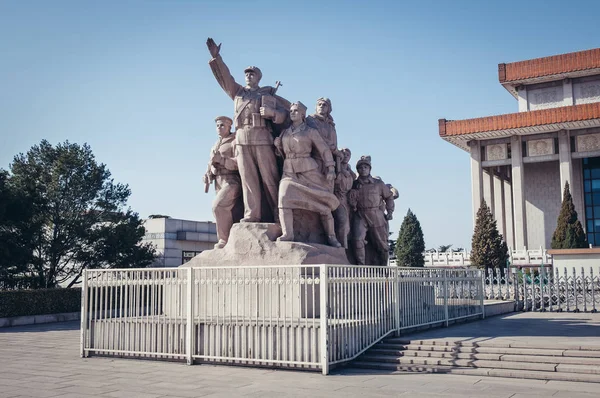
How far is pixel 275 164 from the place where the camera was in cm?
1016

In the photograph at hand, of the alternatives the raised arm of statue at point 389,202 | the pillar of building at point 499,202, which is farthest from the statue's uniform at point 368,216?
the pillar of building at point 499,202

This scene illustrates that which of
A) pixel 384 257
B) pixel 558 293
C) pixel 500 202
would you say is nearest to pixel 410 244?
pixel 500 202

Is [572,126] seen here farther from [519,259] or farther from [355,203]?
[355,203]

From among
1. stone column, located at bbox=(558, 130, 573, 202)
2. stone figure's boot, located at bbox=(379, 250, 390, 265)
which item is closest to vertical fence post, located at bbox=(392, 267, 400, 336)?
stone figure's boot, located at bbox=(379, 250, 390, 265)

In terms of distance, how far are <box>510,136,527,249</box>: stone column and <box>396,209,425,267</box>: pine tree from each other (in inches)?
286

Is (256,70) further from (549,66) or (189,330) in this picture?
(549,66)

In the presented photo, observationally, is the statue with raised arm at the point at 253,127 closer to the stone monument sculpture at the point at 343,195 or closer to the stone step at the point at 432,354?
the stone monument sculpture at the point at 343,195

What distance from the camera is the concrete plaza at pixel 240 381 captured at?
19.7 feet

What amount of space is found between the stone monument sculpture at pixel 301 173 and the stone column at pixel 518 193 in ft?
88.5

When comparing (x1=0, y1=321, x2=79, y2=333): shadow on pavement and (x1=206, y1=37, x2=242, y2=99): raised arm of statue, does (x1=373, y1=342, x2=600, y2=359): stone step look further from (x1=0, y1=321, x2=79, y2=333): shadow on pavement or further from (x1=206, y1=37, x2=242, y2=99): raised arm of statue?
(x1=0, y1=321, x2=79, y2=333): shadow on pavement

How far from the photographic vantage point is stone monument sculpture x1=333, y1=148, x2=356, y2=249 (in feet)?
34.5

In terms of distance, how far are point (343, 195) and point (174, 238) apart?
1616cm

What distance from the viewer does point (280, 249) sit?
9250mm

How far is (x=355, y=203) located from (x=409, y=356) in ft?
13.6
